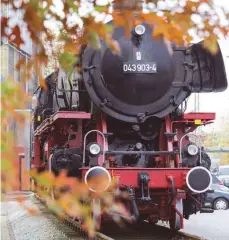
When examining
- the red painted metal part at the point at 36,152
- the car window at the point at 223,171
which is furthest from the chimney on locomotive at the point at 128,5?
the car window at the point at 223,171

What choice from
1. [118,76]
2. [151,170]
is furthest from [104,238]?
[118,76]

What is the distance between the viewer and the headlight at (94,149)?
8.58m

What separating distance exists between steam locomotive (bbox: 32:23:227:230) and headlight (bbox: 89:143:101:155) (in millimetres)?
16

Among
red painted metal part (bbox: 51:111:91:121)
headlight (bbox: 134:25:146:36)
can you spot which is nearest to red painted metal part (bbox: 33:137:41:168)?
red painted metal part (bbox: 51:111:91:121)

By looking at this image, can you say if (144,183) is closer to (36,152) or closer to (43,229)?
(43,229)

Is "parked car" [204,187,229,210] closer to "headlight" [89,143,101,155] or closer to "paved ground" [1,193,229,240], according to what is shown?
"paved ground" [1,193,229,240]

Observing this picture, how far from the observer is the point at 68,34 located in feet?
9.37

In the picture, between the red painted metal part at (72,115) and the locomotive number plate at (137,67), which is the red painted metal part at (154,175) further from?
the locomotive number plate at (137,67)

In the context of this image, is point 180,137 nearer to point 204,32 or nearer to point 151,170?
point 151,170

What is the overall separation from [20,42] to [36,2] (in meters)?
0.39

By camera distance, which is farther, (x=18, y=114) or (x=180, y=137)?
(x=180, y=137)

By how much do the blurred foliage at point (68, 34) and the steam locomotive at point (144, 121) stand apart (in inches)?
223

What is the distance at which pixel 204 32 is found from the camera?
2820 mm

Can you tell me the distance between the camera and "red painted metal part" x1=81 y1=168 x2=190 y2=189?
8.35m
